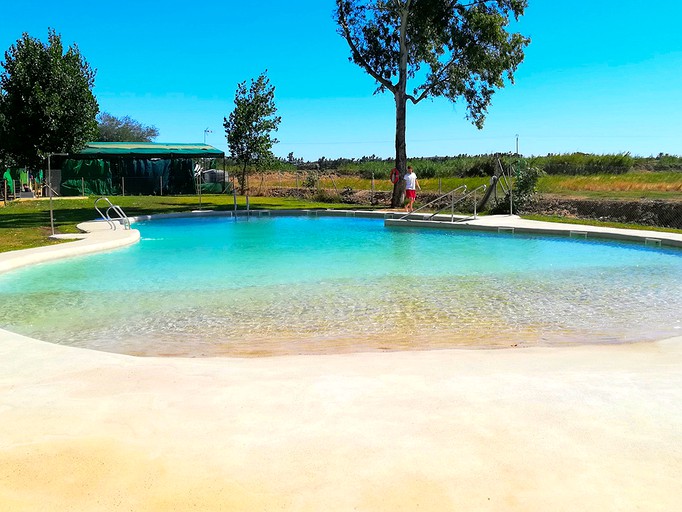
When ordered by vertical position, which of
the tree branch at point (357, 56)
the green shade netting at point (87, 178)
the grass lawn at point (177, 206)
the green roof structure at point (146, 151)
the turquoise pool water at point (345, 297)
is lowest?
the turquoise pool water at point (345, 297)

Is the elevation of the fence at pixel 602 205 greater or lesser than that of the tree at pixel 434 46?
lesser

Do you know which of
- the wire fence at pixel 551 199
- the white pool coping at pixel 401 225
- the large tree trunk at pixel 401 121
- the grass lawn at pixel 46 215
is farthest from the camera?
the large tree trunk at pixel 401 121

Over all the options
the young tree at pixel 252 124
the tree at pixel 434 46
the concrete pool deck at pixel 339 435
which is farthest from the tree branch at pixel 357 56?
the concrete pool deck at pixel 339 435

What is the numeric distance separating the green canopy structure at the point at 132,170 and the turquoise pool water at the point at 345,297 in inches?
753

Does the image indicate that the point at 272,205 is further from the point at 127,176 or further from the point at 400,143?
the point at 127,176

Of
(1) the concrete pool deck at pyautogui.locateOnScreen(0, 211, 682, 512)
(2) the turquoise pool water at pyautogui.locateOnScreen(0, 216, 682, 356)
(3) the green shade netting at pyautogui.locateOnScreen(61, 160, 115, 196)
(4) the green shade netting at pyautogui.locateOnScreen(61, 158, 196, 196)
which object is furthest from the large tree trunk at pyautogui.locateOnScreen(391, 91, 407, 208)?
(1) the concrete pool deck at pyautogui.locateOnScreen(0, 211, 682, 512)

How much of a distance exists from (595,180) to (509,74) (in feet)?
19.1

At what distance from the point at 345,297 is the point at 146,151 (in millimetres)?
26903

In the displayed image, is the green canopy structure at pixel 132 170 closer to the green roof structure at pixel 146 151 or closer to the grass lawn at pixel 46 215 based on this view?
the green roof structure at pixel 146 151

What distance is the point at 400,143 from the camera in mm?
22328

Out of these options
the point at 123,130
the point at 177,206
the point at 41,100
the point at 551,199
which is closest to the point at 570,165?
the point at 551,199

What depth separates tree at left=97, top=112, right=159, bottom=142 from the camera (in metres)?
62.1

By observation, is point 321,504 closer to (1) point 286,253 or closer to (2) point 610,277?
(2) point 610,277

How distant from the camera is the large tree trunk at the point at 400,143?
2216 cm
